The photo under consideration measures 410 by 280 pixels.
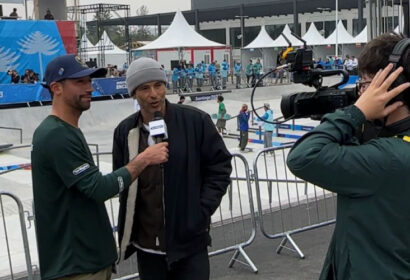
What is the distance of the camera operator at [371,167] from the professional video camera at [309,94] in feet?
0.83

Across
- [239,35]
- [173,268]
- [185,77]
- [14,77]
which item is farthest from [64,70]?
[239,35]

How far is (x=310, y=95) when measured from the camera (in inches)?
86.2

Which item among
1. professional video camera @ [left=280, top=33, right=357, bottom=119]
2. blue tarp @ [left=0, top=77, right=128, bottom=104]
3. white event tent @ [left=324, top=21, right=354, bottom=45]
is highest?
white event tent @ [left=324, top=21, right=354, bottom=45]

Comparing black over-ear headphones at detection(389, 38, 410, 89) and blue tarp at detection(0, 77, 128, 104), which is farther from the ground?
black over-ear headphones at detection(389, 38, 410, 89)

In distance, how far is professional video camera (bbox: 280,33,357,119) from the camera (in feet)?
6.93

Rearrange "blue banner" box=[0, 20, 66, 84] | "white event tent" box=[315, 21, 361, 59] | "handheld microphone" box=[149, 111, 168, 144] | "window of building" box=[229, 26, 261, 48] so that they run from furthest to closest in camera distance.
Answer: "window of building" box=[229, 26, 261, 48]
"white event tent" box=[315, 21, 361, 59]
"blue banner" box=[0, 20, 66, 84]
"handheld microphone" box=[149, 111, 168, 144]

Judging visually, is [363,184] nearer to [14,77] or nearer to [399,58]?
[399,58]

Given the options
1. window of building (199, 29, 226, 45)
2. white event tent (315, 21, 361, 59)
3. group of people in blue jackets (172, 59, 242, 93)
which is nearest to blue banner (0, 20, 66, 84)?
group of people in blue jackets (172, 59, 242, 93)

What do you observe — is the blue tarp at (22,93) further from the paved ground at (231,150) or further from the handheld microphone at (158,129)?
the handheld microphone at (158,129)

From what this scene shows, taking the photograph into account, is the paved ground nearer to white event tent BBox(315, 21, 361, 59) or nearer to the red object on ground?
the red object on ground

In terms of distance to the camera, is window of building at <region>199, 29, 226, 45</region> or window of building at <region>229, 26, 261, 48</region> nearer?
window of building at <region>229, 26, 261, 48</region>

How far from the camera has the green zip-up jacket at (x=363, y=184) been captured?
5.68ft

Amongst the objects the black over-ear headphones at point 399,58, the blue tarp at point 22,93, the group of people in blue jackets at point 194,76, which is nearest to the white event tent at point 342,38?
the group of people in blue jackets at point 194,76

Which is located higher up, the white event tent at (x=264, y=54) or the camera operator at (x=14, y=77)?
the white event tent at (x=264, y=54)
